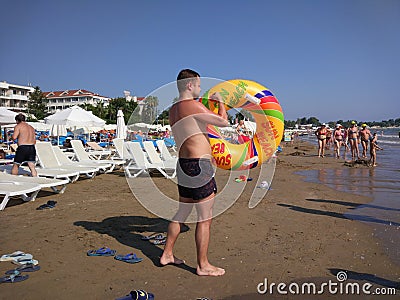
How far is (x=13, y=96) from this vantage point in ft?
224

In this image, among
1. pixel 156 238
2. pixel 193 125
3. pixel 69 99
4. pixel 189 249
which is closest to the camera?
pixel 193 125

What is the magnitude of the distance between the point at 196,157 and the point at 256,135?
10.6 ft

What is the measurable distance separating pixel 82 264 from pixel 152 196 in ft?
10.8

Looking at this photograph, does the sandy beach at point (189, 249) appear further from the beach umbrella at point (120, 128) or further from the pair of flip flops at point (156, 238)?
the beach umbrella at point (120, 128)

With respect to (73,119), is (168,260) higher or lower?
lower

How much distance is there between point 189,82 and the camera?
2924 mm

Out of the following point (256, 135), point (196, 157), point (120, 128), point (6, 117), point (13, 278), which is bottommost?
point (13, 278)

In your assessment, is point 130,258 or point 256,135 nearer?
point 130,258

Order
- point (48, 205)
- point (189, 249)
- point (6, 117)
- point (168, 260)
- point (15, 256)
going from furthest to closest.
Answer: point (6, 117)
point (48, 205)
point (189, 249)
point (15, 256)
point (168, 260)

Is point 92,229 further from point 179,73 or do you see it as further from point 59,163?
point 59,163

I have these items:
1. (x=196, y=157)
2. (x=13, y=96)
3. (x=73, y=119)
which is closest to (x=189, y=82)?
(x=196, y=157)

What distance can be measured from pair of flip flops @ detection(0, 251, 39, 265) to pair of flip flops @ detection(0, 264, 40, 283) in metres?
0.06

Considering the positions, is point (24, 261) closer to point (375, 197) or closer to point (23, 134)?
point (23, 134)

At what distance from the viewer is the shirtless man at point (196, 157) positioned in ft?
9.30
